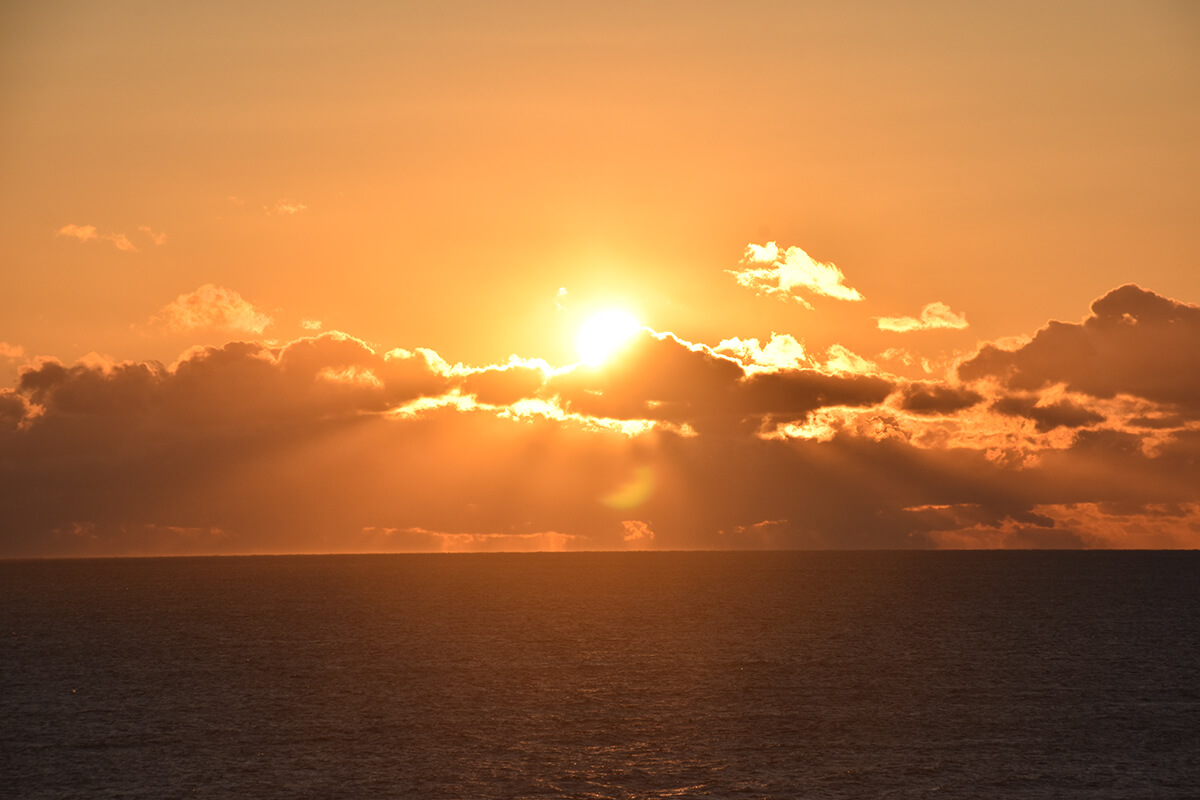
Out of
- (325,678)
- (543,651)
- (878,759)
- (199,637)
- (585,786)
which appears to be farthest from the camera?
(199,637)

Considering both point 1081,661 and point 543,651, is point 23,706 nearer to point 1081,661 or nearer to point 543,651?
point 543,651

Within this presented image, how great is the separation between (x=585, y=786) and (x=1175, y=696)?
6532cm

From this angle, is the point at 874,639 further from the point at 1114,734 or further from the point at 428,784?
the point at 428,784

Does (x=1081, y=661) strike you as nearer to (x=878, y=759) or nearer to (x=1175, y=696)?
(x=1175, y=696)

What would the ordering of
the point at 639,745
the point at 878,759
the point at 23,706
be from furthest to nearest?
the point at 23,706 < the point at 639,745 < the point at 878,759

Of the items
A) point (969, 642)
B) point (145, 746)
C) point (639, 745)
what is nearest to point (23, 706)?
point (145, 746)

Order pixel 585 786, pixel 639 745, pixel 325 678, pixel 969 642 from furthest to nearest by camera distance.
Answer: pixel 969 642 → pixel 325 678 → pixel 639 745 → pixel 585 786

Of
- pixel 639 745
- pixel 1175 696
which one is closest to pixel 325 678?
pixel 639 745

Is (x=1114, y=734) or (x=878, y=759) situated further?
(x=1114, y=734)

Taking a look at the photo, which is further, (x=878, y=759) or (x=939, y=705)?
(x=939, y=705)

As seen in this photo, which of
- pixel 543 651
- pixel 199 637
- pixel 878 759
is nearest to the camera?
pixel 878 759

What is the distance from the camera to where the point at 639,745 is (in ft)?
282

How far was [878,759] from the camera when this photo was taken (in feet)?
265

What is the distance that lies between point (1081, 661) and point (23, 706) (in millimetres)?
114326
